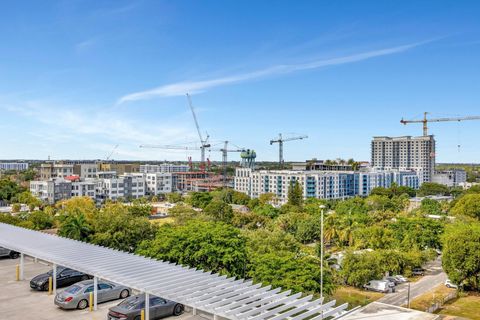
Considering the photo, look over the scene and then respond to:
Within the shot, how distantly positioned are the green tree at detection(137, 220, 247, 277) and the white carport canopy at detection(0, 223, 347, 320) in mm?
5364

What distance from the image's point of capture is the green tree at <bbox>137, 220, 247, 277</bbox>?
24.0m

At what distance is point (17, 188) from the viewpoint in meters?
90.1

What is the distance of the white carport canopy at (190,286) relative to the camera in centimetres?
1191

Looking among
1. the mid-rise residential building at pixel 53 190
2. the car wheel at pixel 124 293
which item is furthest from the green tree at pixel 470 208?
the mid-rise residential building at pixel 53 190

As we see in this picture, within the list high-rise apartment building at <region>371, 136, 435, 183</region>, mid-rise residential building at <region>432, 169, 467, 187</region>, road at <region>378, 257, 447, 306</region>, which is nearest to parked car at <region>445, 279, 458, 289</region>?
road at <region>378, 257, 447, 306</region>

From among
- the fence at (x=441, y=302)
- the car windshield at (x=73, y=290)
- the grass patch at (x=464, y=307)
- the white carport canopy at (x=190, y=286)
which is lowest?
the grass patch at (x=464, y=307)

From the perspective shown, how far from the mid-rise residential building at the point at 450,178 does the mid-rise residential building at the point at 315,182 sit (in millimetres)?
40264

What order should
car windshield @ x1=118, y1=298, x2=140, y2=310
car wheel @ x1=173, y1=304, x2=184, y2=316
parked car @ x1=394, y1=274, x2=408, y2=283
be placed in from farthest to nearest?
parked car @ x1=394, y1=274, x2=408, y2=283 < car wheel @ x1=173, y1=304, x2=184, y2=316 < car windshield @ x1=118, y1=298, x2=140, y2=310

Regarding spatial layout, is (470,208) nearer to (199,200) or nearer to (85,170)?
(199,200)

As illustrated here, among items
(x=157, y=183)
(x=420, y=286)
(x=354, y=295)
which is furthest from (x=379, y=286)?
(x=157, y=183)

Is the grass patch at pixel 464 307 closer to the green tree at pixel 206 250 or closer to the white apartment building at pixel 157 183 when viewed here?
the green tree at pixel 206 250

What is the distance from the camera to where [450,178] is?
160 meters

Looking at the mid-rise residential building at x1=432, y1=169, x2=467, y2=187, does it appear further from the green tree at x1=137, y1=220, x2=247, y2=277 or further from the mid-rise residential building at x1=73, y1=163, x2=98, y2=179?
the green tree at x1=137, y1=220, x2=247, y2=277

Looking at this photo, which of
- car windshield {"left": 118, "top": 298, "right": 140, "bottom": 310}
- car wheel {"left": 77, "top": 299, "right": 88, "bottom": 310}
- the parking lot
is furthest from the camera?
car wheel {"left": 77, "top": 299, "right": 88, "bottom": 310}
